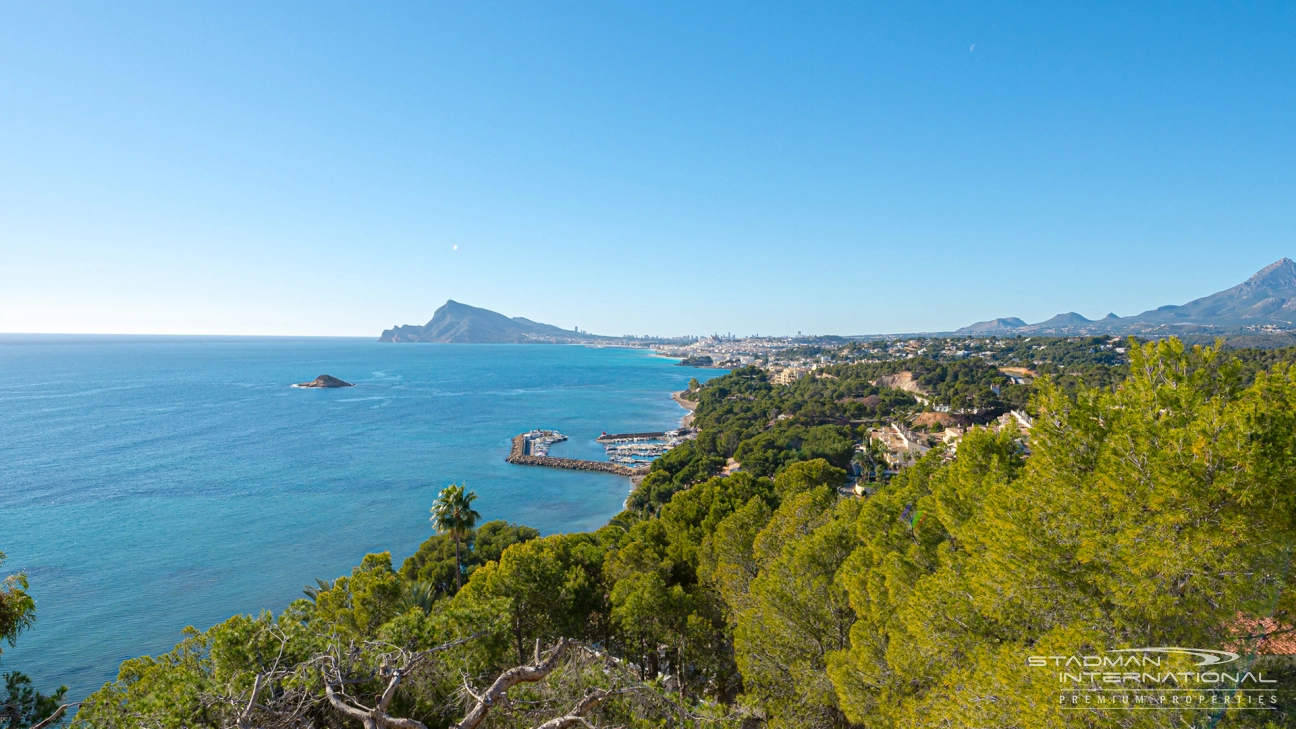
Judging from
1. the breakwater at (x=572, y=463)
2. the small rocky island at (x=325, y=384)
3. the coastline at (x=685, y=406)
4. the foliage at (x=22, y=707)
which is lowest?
the breakwater at (x=572, y=463)

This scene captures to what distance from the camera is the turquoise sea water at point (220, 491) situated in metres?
25.9

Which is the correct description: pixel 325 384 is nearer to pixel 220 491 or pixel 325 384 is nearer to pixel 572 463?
pixel 220 491

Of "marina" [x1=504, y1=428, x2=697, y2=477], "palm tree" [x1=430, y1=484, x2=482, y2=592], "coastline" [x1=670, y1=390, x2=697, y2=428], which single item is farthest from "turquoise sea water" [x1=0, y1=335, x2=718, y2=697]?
"palm tree" [x1=430, y1=484, x2=482, y2=592]

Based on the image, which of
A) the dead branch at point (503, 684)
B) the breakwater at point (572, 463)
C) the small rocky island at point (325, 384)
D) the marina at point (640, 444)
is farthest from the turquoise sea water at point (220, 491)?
the dead branch at point (503, 684)

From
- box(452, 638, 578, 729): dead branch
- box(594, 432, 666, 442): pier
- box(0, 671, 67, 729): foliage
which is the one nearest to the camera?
box(452, 638, 578, 729): dead branch

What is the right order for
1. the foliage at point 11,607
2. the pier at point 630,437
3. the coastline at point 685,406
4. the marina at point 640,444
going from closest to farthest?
the foliage at point 11,607, the marina at point 640,444, the pier at point 630,437, the coastline at point 685,406

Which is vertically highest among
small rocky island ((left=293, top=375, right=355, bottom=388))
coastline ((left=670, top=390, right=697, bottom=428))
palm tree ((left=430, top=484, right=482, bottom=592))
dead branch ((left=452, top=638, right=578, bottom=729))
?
dead branch ((left=452, top=638, right=578, bottom=729))

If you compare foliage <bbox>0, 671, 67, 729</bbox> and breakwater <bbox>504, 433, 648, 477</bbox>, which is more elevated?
foliage <bbox>0, 671, 67, 729</bbox>

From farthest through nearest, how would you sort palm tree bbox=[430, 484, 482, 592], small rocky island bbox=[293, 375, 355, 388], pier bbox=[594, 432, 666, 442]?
small rocky island bbox=[293, 375, 355, 388] < pier bbox=[594, 432, 666, 442] < palm tree bbox=[430, 484, 482, 592]

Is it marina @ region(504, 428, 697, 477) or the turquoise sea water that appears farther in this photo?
marina @ region(504, 428, 697, 477)

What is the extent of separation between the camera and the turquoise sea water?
25.9 meters

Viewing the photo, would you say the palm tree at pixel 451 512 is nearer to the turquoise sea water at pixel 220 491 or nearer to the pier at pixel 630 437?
the turquoise sea water at pixel 220 491

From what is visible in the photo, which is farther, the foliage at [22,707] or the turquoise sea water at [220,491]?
the turquoise sea water at [220,491]

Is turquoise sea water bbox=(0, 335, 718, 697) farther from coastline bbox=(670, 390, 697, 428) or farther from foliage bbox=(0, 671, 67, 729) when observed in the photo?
foliage bbox=(0, 671, 67, 729)
